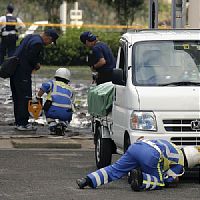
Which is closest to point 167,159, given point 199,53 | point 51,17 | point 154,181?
point 154,181

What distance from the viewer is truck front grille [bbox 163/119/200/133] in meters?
14.0

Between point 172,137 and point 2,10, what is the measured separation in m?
49.8

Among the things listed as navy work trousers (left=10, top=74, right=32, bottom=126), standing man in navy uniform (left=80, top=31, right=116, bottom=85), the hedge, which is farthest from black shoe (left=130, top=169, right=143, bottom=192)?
the hedge

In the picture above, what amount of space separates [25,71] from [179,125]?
684 cm

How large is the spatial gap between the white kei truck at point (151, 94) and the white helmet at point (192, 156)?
22 centimetres

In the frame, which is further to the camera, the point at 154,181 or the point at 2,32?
the point at 2,32

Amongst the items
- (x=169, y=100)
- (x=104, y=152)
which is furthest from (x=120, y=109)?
(x=104, y=152)

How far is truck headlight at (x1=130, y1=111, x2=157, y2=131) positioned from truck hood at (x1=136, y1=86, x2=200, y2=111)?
85mm

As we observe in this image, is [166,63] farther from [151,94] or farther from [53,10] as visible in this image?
[53,10]

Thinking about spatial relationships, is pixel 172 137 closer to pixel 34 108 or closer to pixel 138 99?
pixel 138 99

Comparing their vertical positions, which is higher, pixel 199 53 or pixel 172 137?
pixel 199 53

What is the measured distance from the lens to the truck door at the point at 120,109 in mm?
14555

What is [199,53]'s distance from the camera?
15000 millimetres

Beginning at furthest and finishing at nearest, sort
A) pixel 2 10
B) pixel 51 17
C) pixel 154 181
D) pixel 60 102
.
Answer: pixel 2 10 → pixel 51 17 → pixel 60 102 → pixel 154 181
